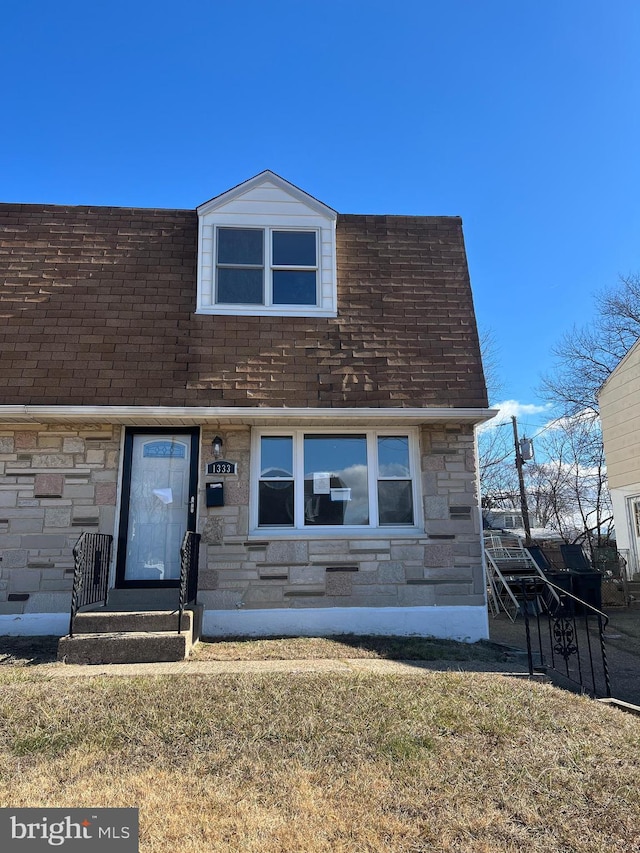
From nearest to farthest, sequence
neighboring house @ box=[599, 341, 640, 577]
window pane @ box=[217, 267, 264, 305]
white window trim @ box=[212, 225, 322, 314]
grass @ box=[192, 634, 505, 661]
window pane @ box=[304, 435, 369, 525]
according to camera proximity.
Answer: grass @ box=[192, 634, 505, 661]
window pane @ box=[304, 435, 369, 525]
white window trim @ box=[212, 225, 322, 314]
window pane @ box=[217, 267, 264, 305]
neighboring house @ box=[599, 341, 640, 577]

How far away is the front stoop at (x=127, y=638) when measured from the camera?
5.63 meters

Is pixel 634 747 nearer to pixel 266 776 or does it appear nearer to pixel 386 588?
pixel 266 776

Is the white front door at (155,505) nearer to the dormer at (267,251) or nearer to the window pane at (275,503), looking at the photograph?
the window pane at (275,503)

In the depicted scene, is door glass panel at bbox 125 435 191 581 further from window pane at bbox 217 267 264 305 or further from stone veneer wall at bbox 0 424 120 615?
window pane at bbox 217 267 264 305

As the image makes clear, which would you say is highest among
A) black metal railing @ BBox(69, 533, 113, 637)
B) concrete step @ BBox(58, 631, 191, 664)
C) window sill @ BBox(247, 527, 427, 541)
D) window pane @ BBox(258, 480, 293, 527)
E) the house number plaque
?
the house number plaque

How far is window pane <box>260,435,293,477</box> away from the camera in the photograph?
760 centimetres

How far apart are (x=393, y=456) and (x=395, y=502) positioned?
1.98 ft

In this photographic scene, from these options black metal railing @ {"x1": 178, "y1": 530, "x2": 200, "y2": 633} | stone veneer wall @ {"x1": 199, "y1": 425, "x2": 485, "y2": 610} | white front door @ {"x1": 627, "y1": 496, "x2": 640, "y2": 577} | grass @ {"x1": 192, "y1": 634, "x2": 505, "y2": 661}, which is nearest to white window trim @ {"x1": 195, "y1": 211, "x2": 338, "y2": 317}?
stone veneer wall @ {"x1": 199, "y1": 425, "x2": 485, "y2": 610}

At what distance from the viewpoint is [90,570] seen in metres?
6.50

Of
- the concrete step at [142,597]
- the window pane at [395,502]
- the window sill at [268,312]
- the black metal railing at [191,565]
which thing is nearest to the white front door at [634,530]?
the window pane at [395,502]

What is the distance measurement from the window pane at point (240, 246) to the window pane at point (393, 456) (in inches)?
124

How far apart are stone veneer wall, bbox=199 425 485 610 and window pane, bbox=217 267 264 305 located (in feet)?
6.62

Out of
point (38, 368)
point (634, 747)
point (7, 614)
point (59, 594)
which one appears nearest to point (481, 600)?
point (634, 747)

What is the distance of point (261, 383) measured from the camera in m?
7.56
